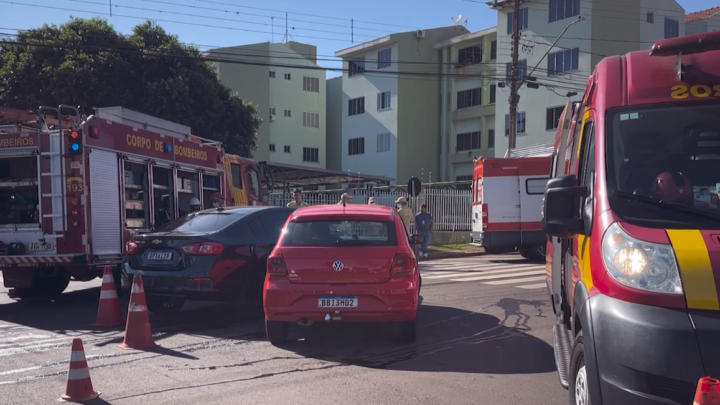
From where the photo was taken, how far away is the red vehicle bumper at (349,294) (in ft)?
22.8

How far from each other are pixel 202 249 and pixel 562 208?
5450mm

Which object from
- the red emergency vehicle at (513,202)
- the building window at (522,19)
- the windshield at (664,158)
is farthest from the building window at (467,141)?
the windshield at (664,158)

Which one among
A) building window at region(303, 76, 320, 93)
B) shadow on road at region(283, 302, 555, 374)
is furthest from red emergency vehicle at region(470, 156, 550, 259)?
building window at region(303, 76, 320, 93)

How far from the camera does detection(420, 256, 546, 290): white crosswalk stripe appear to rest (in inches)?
521

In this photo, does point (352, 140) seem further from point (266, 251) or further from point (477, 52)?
point (266, 251)

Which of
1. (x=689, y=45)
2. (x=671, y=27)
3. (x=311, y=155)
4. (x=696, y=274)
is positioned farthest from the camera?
(x=311, y=155)

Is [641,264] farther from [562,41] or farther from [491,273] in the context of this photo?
[562,41]

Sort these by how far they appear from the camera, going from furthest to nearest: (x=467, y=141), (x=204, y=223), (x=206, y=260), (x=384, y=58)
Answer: (x=384, y=58) < (x=467, y=141) < (x=204, y=223) < (x=206, y=260)

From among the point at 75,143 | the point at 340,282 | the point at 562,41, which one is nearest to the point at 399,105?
the point at 562,41

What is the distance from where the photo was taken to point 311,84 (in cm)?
4709

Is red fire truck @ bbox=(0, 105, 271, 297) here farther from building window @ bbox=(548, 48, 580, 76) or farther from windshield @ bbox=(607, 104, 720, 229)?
building window @ bbox=(548, 48, 580, 76)

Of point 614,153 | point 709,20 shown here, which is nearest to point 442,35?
point 709,20

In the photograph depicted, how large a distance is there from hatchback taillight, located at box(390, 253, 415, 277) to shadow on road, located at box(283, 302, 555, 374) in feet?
2.78

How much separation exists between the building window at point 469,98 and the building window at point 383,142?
4785 mm
